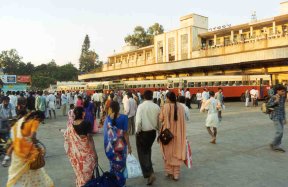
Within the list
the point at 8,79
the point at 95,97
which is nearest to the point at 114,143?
the point at 95,97

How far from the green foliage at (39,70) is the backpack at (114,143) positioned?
81.8 metres

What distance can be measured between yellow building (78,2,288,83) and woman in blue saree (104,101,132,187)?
27.9 metres

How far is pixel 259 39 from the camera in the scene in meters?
33.3

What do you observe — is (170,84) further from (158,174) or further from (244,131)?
(158,174)

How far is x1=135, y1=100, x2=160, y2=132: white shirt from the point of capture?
220 inches

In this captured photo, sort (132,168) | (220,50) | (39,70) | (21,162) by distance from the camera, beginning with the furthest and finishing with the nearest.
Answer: (39,70) → (220,50) → (132,168) → (21,162)

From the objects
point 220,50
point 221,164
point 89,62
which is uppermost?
point 89,62

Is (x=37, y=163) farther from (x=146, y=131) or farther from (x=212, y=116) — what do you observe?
(x=212, y=116)

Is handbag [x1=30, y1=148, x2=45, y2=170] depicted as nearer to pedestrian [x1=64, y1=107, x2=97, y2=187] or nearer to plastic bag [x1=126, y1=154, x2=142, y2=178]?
pedestrian [x1=64, y1=107, x2=97, y2=187]

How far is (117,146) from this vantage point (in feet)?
15.7

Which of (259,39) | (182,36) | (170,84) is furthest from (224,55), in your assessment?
(182,36)

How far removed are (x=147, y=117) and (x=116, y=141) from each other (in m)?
1.02

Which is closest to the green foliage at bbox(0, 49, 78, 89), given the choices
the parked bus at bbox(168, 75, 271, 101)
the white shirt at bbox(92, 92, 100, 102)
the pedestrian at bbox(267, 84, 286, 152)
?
the parked bus at bbox(168, 75, 271, 101)

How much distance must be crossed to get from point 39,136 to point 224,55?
2802 cm
